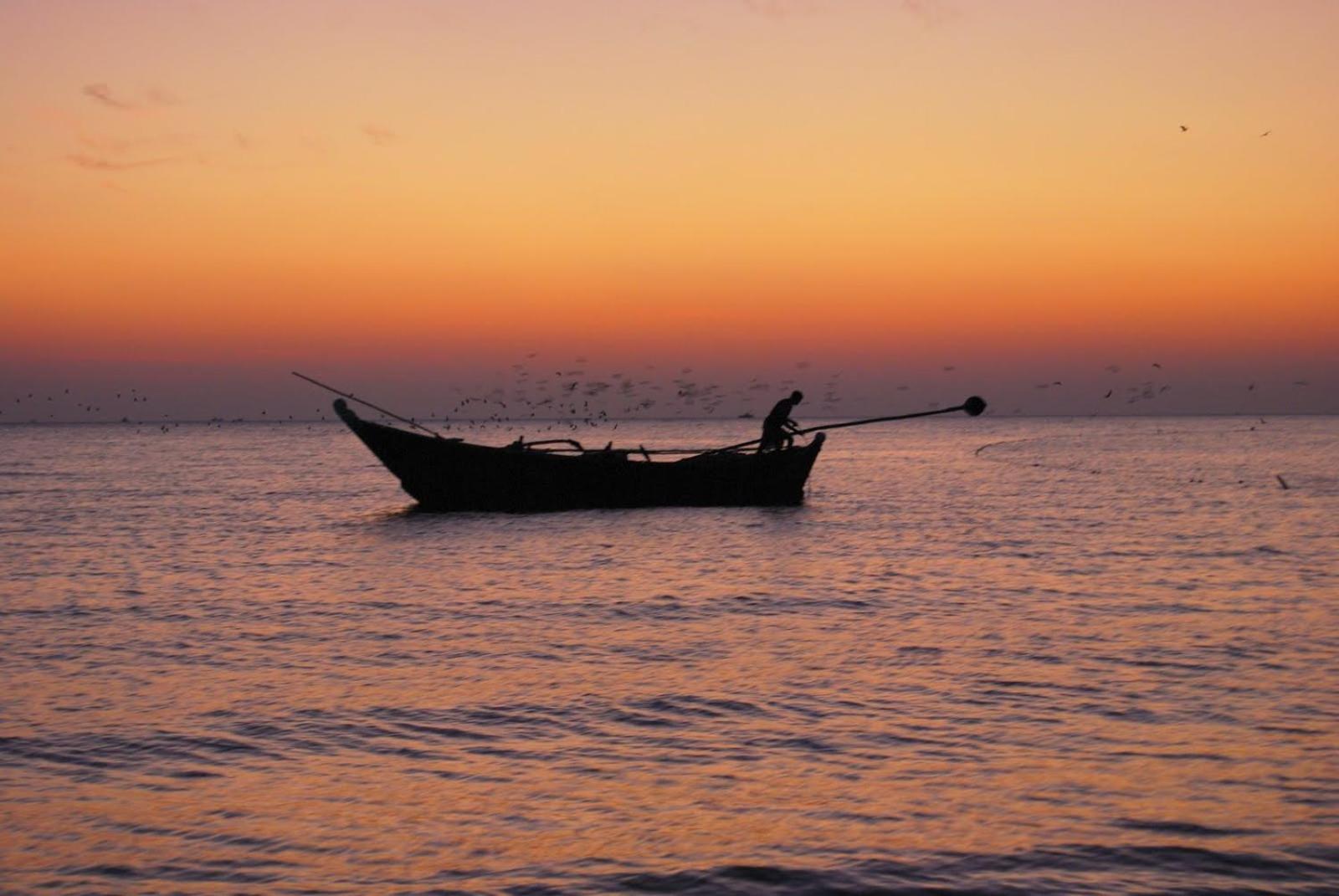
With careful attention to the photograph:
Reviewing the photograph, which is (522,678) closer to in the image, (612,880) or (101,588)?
(612,880)

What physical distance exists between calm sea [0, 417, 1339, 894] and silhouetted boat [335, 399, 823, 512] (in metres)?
6.52

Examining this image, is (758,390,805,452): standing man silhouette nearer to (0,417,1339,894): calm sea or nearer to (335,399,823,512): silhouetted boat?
(335,399,823,512): silhouetted boat

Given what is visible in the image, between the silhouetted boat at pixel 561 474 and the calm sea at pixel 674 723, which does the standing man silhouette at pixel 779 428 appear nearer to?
the silhouetted boat at pixel 561 474

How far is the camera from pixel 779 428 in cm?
3488

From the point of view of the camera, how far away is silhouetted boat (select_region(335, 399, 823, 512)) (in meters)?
33.2

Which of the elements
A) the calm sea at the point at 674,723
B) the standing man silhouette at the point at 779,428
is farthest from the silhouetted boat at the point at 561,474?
the calm sea at the point at 674,723

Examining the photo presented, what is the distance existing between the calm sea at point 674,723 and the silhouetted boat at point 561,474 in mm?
6518

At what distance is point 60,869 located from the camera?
7215 mm

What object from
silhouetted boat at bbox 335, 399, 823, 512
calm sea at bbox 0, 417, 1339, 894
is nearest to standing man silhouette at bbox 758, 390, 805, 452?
silhouetted boat at bbox 335, 399, 823, 512

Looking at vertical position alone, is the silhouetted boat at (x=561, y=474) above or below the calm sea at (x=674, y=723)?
above

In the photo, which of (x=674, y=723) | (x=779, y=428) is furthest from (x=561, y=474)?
(x=674, y=723)

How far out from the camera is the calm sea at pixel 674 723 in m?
7.28

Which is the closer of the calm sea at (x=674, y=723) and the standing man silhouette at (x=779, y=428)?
the calm sea at (x=674, y=723)

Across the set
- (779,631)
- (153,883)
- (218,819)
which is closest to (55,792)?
(218,819)
